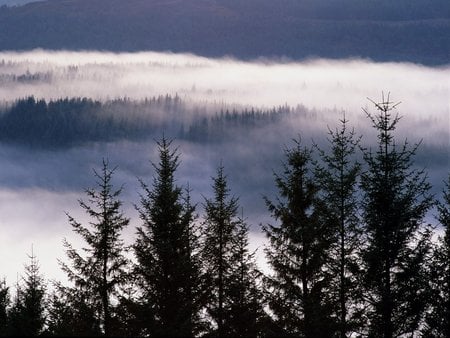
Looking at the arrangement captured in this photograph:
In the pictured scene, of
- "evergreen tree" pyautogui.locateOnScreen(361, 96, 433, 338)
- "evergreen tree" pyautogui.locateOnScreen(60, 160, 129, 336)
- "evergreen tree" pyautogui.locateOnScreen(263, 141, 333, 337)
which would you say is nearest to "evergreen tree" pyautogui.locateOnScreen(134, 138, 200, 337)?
"evergreen tree" pyautogui.locateOnScreen(60, 160, 129, 336)

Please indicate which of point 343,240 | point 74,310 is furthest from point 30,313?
point 343,240

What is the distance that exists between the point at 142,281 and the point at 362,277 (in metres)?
9.14

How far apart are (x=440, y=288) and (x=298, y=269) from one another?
22.0ft

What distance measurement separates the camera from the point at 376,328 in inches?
1245

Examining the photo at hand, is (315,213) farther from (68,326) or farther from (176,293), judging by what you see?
(68,326)

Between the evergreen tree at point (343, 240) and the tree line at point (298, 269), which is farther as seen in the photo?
the evergreen tree at point (343, 240)

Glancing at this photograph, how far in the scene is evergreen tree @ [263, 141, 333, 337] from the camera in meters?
31.8

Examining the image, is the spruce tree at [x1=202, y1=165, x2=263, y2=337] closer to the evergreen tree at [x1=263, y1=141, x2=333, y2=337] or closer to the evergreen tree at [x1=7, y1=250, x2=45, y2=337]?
the evergreen tree at [x1=263, y1=141, x2=333, y2=337]

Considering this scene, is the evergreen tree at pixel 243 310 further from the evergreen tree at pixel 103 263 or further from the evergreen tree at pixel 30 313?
the evergreen tree at pixel 30 313

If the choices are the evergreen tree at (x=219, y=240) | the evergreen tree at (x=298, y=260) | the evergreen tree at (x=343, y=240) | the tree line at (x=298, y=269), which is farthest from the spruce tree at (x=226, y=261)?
the evergreen tree at (x=343, y=240)

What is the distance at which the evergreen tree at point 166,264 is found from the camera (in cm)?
3020

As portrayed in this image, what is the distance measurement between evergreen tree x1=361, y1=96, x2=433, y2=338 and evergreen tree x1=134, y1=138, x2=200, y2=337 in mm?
7385

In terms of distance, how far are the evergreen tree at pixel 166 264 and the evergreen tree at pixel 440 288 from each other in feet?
33.2

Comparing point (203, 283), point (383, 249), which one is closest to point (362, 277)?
point (383, 249)
